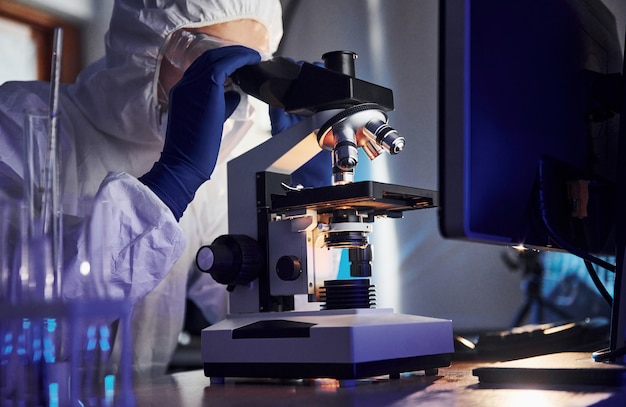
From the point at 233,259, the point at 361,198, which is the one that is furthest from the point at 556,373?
the point at 233,259

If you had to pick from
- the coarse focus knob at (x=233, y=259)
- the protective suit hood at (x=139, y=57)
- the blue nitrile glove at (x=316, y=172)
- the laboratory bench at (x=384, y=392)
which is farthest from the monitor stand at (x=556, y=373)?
the protective suit hood at (x=139, y=57)

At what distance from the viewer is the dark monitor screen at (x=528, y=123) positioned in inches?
29.1

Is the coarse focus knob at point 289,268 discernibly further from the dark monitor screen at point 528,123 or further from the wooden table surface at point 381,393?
the dark monitor screen at point 528,123

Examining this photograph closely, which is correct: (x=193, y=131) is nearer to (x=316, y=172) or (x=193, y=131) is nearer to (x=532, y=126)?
(x=316, y=172)

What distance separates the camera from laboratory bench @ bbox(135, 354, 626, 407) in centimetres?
80

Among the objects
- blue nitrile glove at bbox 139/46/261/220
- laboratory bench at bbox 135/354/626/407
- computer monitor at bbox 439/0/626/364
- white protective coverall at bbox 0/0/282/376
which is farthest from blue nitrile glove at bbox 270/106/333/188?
computer monitor at bbox 439/0/626/364

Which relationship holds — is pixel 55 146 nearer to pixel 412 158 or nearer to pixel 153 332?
pixel 153 332

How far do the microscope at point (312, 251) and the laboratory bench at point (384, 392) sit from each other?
2cm

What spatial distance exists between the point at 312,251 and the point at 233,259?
0.12 meters

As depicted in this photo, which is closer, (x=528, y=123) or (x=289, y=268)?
(x=528, y=123)

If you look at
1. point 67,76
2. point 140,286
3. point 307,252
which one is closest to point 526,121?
point 307,252

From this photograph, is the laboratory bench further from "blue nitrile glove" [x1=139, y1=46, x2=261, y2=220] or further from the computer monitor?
"blue nitrile glove" [x1=139, y1=46, x2=261, y2=220]

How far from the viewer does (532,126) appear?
34.5 inches

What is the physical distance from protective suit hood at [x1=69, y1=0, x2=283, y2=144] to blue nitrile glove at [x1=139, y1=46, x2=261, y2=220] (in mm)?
231
